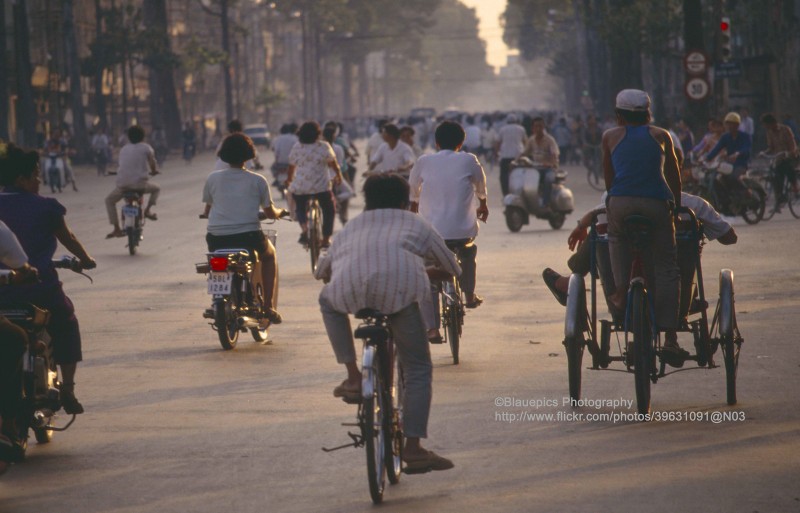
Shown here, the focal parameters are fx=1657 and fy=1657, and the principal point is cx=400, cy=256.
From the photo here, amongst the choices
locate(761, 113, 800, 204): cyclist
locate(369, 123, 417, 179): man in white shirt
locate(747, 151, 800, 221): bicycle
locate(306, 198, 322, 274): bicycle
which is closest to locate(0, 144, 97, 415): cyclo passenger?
locate(306, 198, 322, 274): bicycle

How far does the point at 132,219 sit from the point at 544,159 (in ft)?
20.4

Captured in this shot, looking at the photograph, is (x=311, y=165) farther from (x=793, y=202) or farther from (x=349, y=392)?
(x=793, y=202)

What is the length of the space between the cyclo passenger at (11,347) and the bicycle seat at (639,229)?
3103 mm

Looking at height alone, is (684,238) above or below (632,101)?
below

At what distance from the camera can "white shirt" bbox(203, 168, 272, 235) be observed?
12.1m

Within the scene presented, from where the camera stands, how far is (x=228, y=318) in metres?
11.7

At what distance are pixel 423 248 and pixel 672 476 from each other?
145 centimetres

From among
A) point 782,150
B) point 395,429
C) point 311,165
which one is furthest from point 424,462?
point 782,150

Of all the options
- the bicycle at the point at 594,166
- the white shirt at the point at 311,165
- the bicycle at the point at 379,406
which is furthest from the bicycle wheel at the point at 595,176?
the bicycle at the point at 379,406

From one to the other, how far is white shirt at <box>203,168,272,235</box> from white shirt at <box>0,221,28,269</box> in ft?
16.0

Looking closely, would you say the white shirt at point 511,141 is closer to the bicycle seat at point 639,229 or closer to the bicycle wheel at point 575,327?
the bicycle wheel at point 575,327

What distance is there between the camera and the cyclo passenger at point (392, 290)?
689 cm

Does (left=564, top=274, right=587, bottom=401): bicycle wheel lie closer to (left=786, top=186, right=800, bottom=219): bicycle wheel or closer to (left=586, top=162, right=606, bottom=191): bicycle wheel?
(left=786, top=186, right=800, bottom=219): bicycle wheel

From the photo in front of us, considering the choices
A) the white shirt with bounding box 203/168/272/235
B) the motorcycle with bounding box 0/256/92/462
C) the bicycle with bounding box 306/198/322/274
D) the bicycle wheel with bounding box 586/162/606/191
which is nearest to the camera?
the motorcycle with bounding box 0/256/92/462
